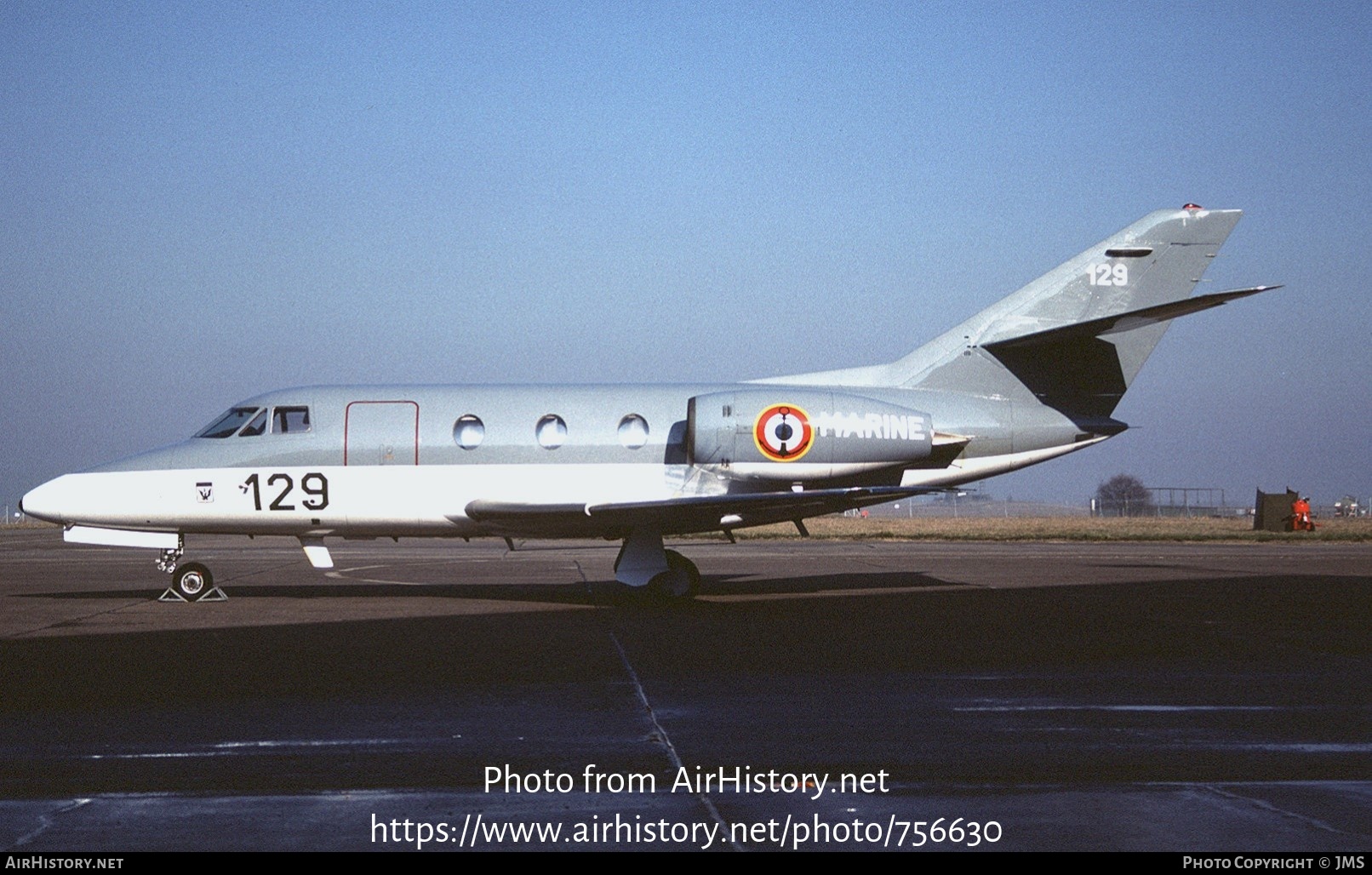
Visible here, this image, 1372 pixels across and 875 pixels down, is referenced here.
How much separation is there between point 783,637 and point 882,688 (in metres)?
3.86

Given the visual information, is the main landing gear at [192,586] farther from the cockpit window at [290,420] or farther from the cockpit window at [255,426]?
the cockpit window at [290,420]

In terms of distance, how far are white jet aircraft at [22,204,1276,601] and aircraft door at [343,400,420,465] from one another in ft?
0.08

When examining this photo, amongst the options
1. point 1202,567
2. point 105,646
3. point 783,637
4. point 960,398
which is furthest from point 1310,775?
point 1202,567

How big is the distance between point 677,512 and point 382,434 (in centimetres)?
469

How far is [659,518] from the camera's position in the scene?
18.8 metres

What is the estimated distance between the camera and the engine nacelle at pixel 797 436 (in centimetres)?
1922

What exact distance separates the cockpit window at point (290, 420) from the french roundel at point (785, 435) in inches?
269

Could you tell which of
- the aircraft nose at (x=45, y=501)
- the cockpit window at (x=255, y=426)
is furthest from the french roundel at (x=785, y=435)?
the aircraft nose at (x=45, y=501)

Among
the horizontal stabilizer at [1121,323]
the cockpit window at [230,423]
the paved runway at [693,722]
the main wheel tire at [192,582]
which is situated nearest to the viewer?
the paved runway at [693,722]

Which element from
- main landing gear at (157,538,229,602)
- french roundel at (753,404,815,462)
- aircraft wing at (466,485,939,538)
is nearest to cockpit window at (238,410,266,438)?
main landing gear at (157,538,229,602)

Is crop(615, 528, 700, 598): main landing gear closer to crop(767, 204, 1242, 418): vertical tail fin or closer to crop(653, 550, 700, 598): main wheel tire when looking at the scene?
crop(653, 550, 700, 598): main wheel tire

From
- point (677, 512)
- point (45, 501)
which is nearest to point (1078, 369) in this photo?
point (677, 512)

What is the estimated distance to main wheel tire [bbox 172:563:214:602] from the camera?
19.5 meters
